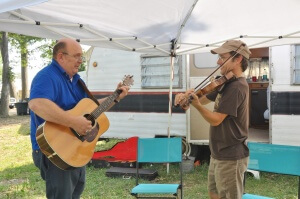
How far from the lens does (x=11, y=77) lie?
1753 cm

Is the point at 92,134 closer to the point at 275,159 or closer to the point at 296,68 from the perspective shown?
the point at 275,159

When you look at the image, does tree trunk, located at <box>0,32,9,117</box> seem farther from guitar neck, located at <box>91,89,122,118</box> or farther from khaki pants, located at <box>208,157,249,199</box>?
khaki pants, located at <box>208,157,249,199</box>

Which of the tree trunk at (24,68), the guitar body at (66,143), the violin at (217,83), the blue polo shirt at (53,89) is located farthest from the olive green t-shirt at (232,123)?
the tree trunk at (24,68)

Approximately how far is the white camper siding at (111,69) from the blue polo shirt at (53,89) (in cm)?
416

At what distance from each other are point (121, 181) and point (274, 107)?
9.47 ft

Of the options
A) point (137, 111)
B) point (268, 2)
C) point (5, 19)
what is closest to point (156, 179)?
point (137, 111)

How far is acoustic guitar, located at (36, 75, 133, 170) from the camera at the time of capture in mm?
2434

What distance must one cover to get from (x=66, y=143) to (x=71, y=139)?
0.06m

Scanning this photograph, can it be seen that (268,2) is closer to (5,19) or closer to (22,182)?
(5,19)

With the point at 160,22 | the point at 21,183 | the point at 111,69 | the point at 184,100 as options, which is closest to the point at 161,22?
the point at 160,22

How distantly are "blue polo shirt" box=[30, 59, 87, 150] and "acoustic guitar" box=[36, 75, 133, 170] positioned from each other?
86 mm

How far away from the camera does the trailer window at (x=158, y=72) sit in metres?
6.47

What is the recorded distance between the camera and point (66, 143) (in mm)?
2541

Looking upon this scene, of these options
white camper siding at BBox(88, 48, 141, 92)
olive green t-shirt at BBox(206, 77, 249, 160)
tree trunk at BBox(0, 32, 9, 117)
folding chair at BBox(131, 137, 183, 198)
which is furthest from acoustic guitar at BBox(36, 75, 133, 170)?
tree trunk at BBox(0, 32, 9, 117)
